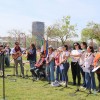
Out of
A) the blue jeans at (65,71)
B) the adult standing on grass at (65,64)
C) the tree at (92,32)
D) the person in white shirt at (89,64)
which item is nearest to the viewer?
the person in white shirt at (89,64)

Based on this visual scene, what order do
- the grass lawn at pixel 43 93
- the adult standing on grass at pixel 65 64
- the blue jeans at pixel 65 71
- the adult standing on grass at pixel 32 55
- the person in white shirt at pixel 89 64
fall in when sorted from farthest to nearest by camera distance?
1. the adult standing on grass at pixel 32 55
2. the blue jeans at pixel 65 71
3. the adult standing on grass at pixel 65 64
4. the person in white shirt at pixel 89 64
5. the grass lawn at pixel 43 93

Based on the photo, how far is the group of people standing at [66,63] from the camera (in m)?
10.0

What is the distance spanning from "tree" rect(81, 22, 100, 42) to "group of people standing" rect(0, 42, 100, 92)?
147 feet

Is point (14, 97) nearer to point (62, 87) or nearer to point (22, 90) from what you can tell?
point (22, 90)

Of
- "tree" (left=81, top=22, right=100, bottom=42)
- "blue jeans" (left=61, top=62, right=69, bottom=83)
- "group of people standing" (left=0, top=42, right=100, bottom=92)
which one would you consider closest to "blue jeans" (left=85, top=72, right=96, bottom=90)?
"group of people standing" (left=0, top=42, right=100, bottom=92)

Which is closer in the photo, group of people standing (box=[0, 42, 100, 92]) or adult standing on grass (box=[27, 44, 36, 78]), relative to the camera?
group of people standing (box=[0, 42, 100, 92])

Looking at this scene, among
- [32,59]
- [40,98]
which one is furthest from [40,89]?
[32,59]

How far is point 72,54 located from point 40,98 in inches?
96.8

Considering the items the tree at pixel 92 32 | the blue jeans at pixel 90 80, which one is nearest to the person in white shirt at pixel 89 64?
the blue jeans at pixel 90 80

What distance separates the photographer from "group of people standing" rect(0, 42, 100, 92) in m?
10.0

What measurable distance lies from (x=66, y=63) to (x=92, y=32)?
162 ft

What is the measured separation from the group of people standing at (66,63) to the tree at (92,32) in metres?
44.9

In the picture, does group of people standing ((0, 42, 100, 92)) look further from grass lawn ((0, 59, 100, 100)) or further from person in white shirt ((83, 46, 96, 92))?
grass lawn ((0, 59, 100, 100))

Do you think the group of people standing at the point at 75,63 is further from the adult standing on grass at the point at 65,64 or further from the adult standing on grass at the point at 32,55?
the adult standing on grass at the point at 32,55
